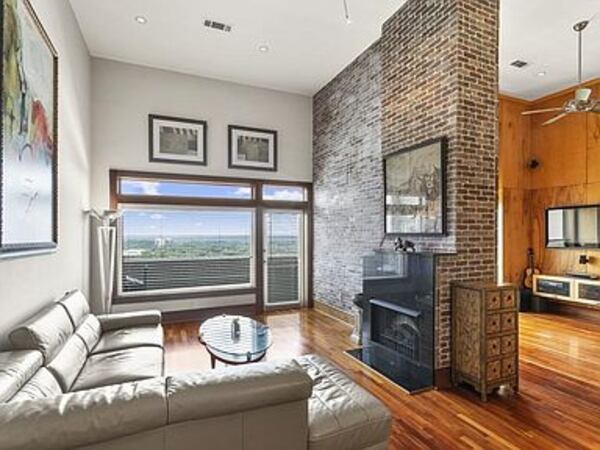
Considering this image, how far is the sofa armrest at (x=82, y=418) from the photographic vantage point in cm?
116

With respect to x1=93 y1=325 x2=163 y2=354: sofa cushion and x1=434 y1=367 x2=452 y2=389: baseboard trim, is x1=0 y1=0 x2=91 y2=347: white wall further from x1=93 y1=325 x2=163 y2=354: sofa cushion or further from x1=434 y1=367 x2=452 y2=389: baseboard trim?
x1=434 y1=367 x2=452 y2=389: baseboard trim

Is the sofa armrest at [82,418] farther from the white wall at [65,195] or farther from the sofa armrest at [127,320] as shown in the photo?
the sofa armrest at [127,320]

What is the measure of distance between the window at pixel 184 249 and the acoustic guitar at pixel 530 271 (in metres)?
5.13

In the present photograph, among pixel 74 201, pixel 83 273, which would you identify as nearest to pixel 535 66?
pixel 74 201

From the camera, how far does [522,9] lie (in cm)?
395

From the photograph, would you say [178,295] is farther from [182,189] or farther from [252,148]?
[252,148]

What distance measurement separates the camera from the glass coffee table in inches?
112

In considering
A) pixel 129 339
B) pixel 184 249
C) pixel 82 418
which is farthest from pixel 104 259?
→ pixel 82 418

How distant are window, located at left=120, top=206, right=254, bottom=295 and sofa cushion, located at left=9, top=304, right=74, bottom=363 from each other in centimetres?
279

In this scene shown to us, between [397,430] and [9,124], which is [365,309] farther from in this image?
[9,124]

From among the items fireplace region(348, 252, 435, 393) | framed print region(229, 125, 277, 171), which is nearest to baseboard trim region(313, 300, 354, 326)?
fireplace region(348, 252, 435, 393)

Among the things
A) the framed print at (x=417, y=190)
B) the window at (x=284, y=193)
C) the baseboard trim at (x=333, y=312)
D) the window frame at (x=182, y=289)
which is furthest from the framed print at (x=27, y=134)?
the baseboard trim at (x=333, y=312)

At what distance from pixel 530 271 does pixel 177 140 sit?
6781 millimetres

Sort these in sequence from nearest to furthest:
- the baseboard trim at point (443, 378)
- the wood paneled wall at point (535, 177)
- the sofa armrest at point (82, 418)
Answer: the sofa armrest at point (82, 418) < the baseboard trim at point (443, 378) < the wood paneled wall at point (535, 177)
